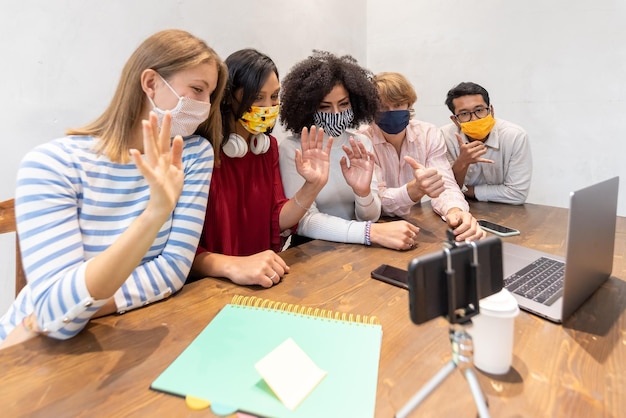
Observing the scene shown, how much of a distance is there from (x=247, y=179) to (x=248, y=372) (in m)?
0.79

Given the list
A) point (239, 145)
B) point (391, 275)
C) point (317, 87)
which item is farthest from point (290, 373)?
point (317, 87)

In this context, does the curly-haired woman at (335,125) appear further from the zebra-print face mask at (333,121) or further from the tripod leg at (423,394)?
the tripod leg at (423,394)

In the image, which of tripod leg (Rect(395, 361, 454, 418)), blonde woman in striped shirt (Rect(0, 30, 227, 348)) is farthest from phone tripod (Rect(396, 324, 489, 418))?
blonde woman in striped shirt (Rect(0, 30, 227, 348))

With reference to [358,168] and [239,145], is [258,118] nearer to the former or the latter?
[239,145]

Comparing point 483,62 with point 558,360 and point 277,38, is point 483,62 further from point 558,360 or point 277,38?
point 558,360

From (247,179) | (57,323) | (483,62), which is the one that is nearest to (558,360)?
(57,323)

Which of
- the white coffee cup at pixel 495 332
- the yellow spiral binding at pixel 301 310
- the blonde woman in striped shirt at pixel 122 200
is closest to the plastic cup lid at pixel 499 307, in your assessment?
the white coffee cup at pixel 495 332

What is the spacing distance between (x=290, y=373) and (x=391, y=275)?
1.49 feet

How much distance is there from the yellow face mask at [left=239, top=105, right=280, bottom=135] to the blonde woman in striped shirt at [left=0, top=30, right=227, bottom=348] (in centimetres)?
13

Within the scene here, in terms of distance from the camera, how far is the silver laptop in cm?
69

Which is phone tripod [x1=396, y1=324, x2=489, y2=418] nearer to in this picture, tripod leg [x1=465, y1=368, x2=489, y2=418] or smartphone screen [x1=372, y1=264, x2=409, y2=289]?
tripod leg [x1=465, y1=368, x2=489, y2=418]

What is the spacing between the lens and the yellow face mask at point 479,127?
1.87 metres

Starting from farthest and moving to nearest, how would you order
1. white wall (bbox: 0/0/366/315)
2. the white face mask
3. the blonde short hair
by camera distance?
the blonde short hair
white wall (bbox: 0/0/366/315)
the white face mask

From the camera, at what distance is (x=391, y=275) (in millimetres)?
964
